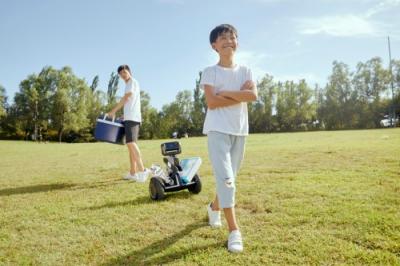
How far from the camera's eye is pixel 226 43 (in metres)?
3.61

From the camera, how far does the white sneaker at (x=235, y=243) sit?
3.21 metres

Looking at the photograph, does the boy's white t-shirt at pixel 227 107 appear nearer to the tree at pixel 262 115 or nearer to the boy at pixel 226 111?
the boy at pixel 226 111

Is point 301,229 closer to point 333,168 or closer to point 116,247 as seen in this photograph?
point 116,247

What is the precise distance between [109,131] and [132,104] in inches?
29.5

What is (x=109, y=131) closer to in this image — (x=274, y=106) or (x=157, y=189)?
(x=157, y=189)

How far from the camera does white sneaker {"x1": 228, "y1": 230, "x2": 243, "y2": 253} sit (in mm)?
3213

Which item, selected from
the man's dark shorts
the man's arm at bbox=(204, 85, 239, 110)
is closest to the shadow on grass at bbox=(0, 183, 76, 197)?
the man's dark shorts

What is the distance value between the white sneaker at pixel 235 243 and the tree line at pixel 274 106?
58.5 m

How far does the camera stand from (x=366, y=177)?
250 inches

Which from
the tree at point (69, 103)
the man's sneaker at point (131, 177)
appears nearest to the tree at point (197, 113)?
the tree at point (69, 103)

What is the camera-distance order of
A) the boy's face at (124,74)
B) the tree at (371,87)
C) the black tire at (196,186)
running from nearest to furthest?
the black tire at (196,186) → the boy's face at (124,74) → the tree at (371,87)

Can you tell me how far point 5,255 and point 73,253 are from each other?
2.20 ft

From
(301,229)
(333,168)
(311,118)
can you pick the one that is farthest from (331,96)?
(301,229)

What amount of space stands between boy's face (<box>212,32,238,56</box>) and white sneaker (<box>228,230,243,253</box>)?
1828mm
